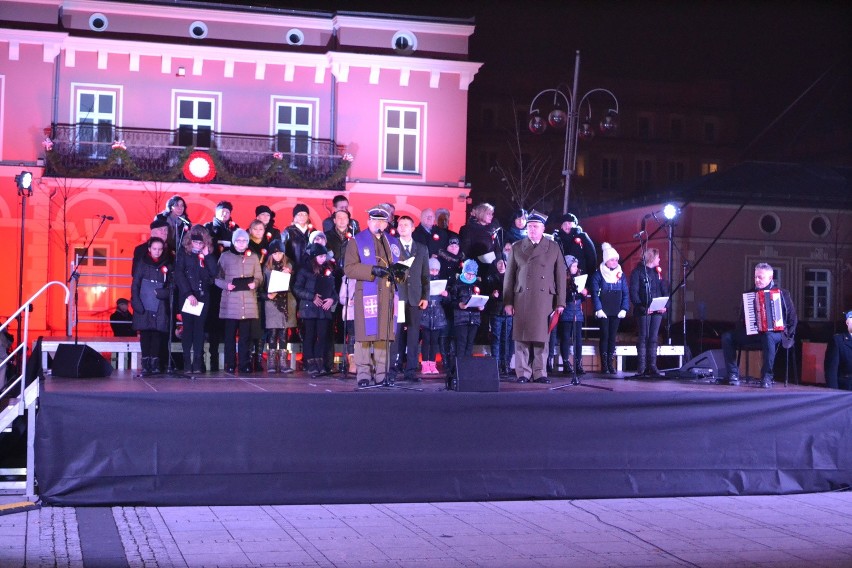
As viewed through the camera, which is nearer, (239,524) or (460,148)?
(239,524)

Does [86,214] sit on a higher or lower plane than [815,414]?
higher

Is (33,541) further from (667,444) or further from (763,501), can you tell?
(763,501)

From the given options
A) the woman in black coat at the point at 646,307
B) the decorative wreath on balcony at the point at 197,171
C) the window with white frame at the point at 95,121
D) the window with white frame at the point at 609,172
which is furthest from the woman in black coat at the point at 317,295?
the window with white frame at the point at 609,172

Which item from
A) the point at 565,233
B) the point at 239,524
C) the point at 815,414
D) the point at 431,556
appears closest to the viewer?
the point at 431,556

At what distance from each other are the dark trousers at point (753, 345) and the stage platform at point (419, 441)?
833 millimetres

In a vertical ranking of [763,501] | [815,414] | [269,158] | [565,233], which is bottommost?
[763,501]

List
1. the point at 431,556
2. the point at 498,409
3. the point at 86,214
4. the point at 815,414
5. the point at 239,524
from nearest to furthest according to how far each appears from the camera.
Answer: the point at 431,556
the point at 239,524
the point at 498,409
the point at 815,414
the point at 86,214

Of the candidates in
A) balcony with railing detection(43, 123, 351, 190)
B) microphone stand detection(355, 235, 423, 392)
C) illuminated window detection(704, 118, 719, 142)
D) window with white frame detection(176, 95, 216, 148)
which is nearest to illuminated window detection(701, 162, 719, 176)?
illuminated window detection(704, 118, 719, 142)

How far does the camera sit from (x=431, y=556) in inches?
321

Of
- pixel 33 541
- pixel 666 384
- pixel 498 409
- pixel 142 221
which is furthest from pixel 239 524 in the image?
pixel 142 221

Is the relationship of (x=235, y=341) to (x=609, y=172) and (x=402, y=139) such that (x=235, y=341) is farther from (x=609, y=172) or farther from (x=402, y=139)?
(x=609, y=172)

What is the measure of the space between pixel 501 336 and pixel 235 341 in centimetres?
333

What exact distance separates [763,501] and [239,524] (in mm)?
5229

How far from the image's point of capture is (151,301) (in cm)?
1191
